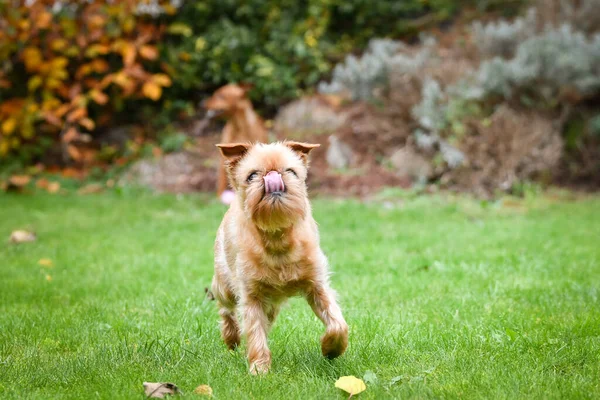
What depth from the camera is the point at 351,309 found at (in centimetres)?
487

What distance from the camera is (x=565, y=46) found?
10.3m

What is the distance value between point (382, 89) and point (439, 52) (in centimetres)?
167

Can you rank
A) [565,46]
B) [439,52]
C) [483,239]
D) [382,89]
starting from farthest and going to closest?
[439,52] → [382,89] → [565,46] → [483,239]

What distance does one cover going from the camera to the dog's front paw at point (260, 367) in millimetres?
3514

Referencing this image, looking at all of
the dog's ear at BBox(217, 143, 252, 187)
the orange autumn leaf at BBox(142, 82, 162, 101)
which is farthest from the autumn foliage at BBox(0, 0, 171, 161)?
the dog's ear at BBox(217, 143, 252, 187)

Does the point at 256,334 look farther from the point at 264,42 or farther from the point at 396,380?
the point at 264,42

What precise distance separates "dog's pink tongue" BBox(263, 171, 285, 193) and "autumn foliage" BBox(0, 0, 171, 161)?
9.29 m

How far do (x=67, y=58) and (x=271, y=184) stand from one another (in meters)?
10.7

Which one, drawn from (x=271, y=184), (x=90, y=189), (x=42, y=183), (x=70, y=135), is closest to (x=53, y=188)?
(x=42, y=183)

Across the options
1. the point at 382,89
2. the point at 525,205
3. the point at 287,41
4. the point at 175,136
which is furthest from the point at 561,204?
the point at 175,136

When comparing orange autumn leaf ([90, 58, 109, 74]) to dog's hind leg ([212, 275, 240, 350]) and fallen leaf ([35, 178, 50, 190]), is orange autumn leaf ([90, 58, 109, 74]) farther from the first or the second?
dog's hind leg ([212, 275, 240, 350])

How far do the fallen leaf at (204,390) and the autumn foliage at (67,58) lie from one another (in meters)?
9.61

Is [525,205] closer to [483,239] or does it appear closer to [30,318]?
[483,239]

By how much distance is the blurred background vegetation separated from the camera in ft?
33.6
